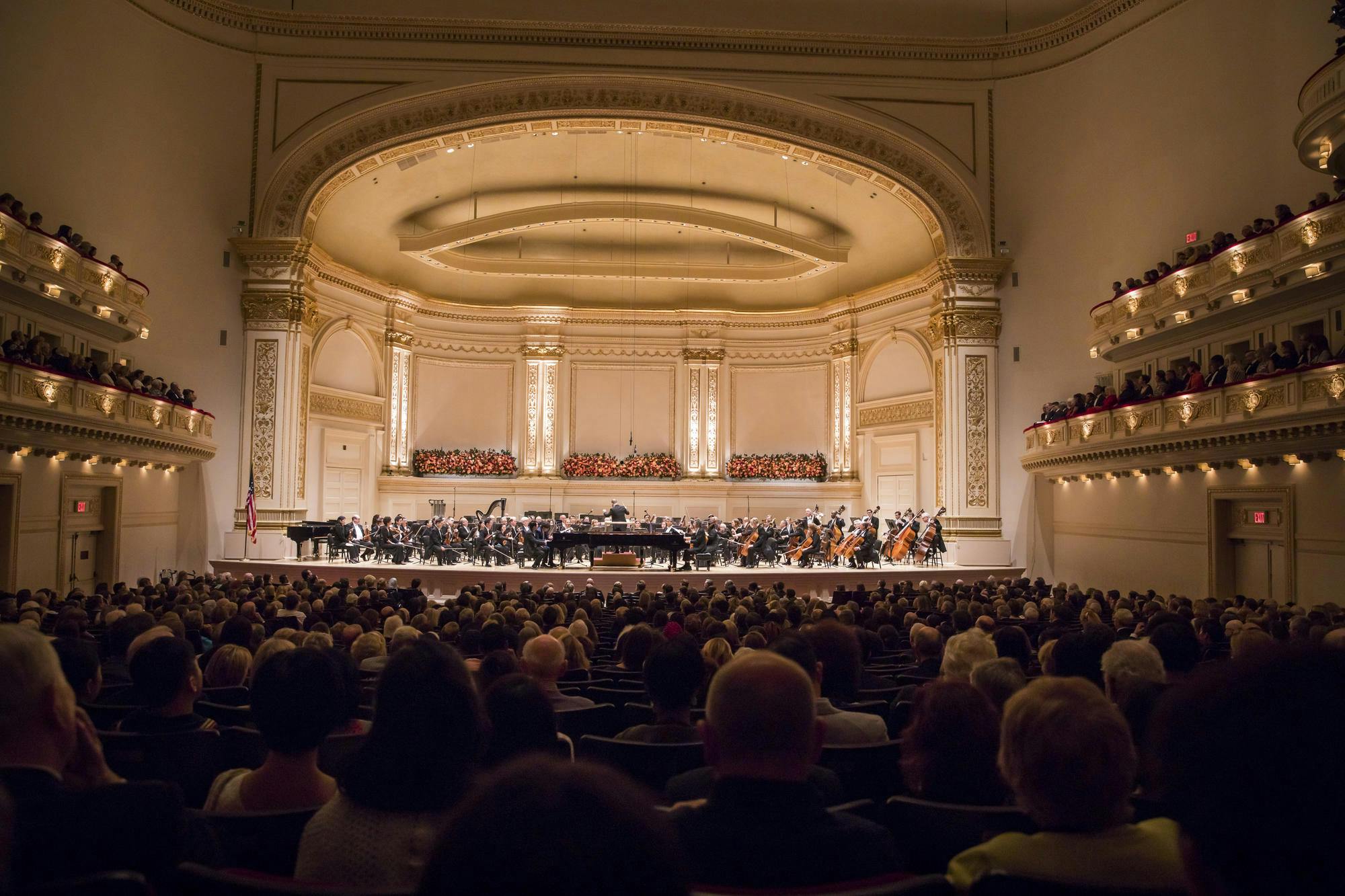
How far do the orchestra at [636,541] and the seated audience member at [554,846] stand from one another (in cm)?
1725

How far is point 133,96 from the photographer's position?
17703 millimetres

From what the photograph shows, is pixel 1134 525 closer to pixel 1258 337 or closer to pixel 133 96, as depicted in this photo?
pixel 1258 337

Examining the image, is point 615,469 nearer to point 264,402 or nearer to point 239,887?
point 264,402

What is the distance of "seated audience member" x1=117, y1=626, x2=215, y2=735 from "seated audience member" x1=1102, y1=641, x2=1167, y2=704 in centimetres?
393

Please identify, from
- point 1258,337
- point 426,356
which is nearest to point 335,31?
point 426,356

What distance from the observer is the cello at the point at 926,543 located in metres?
19.8

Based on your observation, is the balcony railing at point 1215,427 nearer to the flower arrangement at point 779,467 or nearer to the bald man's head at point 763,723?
the flower arrangement at point 779,467

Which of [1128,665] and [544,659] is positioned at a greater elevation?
[1128,665]

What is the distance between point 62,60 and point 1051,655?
61.7 ft

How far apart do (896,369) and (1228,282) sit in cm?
1224

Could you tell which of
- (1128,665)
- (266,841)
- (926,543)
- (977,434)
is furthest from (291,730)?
(977,434)

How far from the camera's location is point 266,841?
255 centimetres

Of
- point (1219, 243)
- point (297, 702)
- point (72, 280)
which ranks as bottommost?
point (297, 702)

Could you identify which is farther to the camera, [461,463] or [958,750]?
[461,463]
